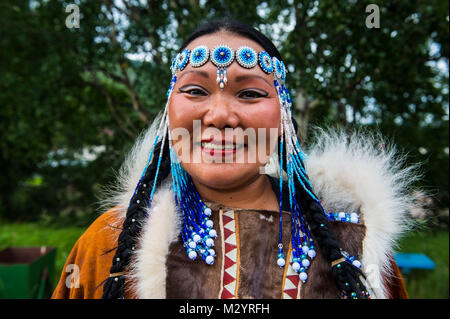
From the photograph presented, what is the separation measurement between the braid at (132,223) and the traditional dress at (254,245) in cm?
3

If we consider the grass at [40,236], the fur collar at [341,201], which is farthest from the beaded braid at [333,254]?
the grass at [40,236]

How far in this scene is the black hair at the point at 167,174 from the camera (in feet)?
4.22

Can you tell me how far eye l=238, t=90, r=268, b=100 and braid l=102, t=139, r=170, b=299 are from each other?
1.54ft

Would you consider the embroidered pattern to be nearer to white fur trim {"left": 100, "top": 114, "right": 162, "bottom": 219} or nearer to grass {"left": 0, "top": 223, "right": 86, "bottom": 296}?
white fur trim {"left": 100, "top": 114, "right": 162, "bottom": 219}

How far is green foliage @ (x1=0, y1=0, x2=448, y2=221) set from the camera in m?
2.56

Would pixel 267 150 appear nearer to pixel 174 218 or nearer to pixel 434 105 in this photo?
pixel 174 218

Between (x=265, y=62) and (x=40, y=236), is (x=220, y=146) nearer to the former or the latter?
(x=265, y=62)

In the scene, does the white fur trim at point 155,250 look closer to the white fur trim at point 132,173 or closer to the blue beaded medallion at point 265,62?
the white fur trim at point 132,173

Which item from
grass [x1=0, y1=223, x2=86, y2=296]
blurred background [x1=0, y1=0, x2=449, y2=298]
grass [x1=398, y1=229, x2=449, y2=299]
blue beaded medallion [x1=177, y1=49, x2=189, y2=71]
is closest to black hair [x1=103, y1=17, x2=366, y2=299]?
blue beaded medallion [x1=177, y1=49, x2=189, y2=71]

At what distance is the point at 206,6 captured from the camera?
9.57ft

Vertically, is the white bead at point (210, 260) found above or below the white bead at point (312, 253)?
below

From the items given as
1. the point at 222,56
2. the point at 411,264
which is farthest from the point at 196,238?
the point at 411,264

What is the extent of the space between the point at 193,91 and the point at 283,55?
4.58 ft
